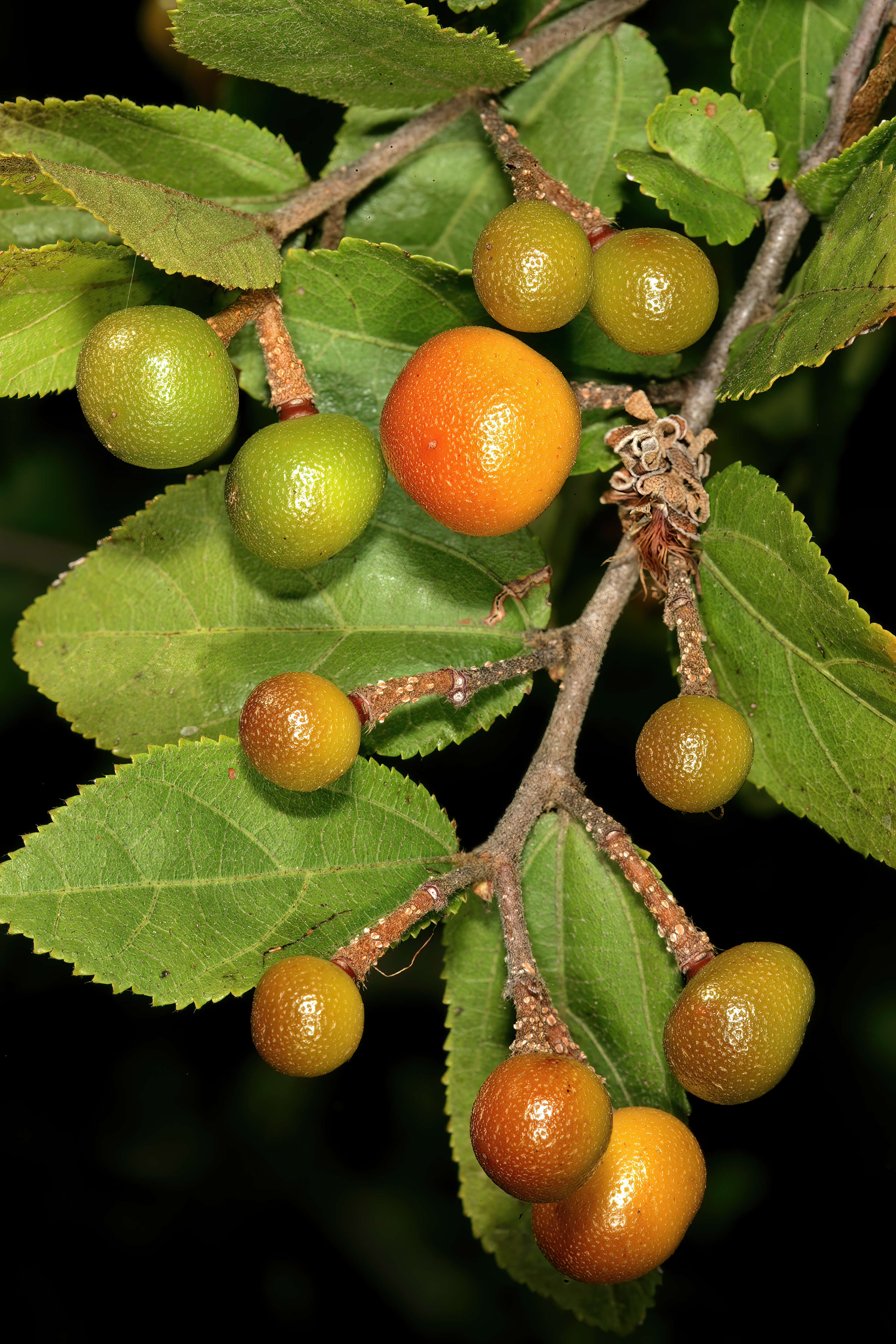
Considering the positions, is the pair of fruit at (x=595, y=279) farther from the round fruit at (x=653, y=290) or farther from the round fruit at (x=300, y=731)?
the round fruit at (x=300, y=731)

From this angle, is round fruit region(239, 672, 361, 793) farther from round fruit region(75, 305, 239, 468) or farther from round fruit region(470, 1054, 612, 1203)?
round fruit region(470, 1054, 612, 1203)

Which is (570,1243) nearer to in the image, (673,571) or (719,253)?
(673,571)

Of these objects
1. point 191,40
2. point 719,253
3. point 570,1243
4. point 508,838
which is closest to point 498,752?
point 508,838

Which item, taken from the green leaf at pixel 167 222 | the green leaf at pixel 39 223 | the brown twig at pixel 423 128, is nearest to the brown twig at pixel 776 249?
the brown twig at pixel 423 128

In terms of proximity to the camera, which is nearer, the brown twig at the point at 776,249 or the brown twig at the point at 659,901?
the brown twig at the point at 659,901

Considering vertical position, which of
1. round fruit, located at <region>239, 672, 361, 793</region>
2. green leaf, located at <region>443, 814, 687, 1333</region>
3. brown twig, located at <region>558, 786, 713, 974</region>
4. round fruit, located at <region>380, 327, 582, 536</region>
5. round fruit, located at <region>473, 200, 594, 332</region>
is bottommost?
green leaf, located at <region>443, 814, 687, 1333</region>

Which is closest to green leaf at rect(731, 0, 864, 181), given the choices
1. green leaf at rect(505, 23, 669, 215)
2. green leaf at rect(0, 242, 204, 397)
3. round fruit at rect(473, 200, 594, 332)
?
green leaf at rect(505, 23, 669, 215)
